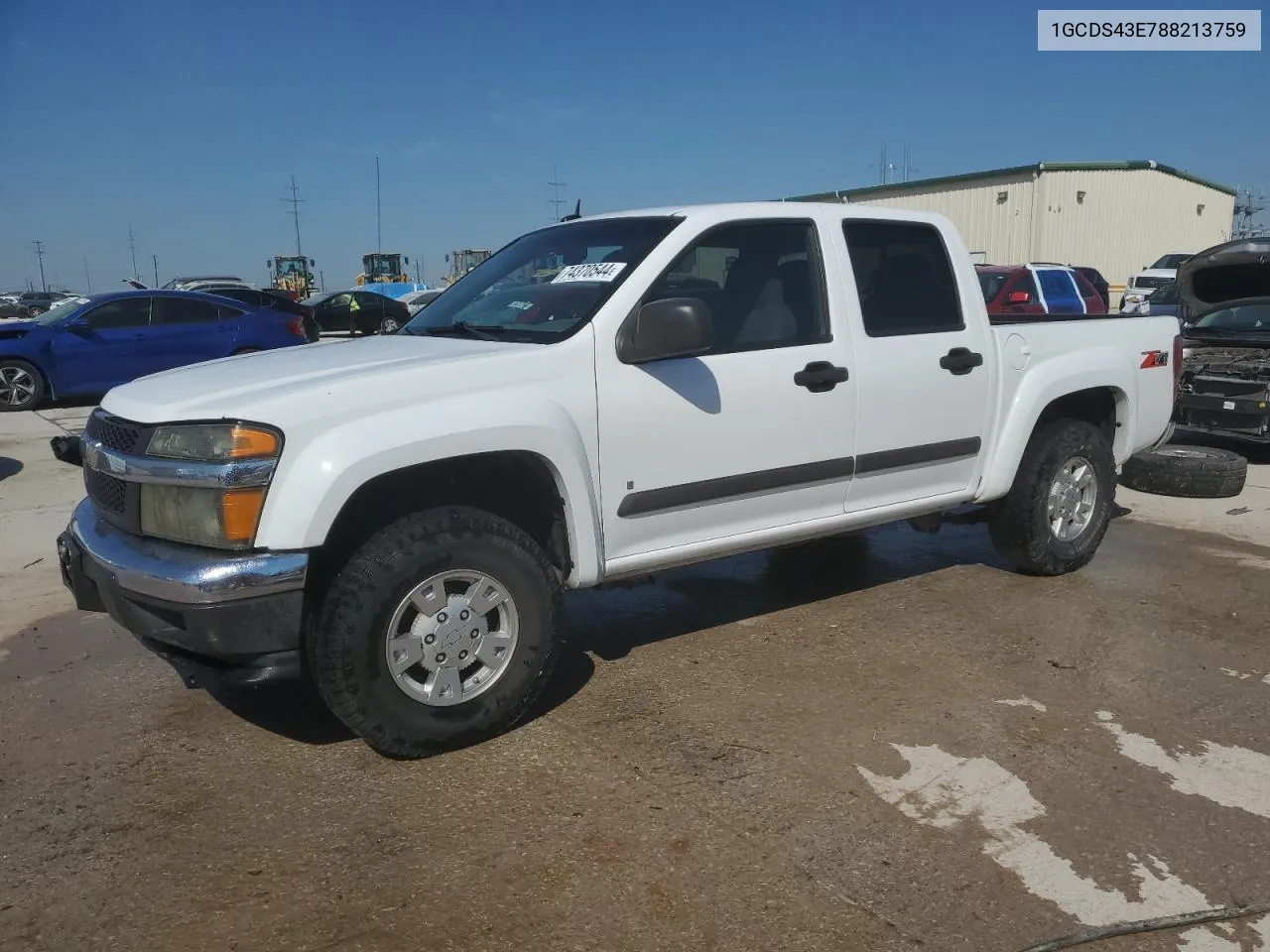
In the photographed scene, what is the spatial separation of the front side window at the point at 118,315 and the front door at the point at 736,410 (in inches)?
430

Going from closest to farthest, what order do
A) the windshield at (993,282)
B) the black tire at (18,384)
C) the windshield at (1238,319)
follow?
1. the windshield at (1238,319)
2. the black tire at (18,384)
3. the windshield at (993,282)

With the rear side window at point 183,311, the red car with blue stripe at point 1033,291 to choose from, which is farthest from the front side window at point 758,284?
the rear side window at point 183,311

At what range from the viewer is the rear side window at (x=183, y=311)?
12.8 metres

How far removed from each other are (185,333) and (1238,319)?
11.9 m

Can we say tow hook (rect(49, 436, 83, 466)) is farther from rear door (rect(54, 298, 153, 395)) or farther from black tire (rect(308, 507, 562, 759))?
rear door (rect(54, 298, 153, 395))

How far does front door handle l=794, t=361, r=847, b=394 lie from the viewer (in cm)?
401

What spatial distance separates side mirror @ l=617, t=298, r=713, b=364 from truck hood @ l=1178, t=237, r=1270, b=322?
7204mm

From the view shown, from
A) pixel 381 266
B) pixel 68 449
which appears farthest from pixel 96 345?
pixel 381 266

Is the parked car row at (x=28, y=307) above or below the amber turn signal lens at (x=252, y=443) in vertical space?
above

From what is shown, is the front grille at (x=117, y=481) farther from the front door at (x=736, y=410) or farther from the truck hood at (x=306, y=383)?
the front door at (x=736, y=410)

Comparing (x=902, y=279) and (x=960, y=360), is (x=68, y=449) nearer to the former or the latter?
(x=902, y=279)

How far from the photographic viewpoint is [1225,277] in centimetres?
936

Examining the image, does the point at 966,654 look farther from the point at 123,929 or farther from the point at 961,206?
the point at 961,206

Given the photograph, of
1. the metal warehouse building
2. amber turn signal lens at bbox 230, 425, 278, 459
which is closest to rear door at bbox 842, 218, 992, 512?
amber turn signal lens at bbox 230, 425, 278, 459
